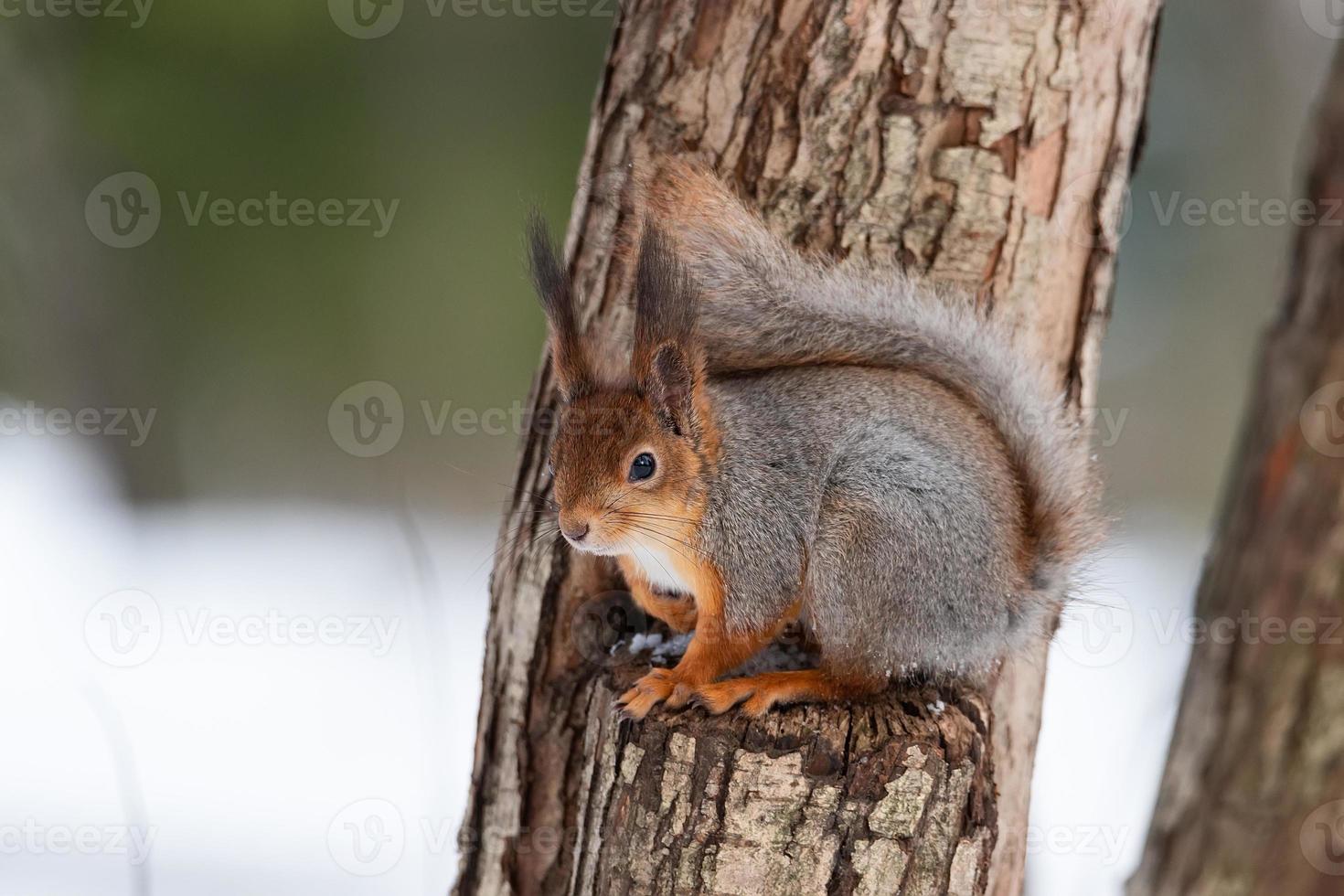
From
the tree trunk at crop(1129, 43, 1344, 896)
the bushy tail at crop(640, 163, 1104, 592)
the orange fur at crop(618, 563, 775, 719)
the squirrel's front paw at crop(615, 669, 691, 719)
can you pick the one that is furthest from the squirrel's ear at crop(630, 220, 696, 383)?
the tree trunk at crop(1129, 43, 1344, 896)

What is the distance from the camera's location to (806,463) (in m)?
1.42

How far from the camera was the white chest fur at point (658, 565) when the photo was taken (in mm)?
1427

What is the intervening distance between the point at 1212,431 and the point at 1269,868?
7.99 ft

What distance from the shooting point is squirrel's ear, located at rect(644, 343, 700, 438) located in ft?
4.48

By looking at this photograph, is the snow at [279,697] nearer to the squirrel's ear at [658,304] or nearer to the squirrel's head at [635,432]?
the squirrel's head at [635,432]

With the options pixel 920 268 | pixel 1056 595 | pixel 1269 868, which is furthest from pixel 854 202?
pixel 1269 868

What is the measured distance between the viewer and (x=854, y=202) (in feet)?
5.47

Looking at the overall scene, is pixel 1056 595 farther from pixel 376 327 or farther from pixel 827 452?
pixel 376 327

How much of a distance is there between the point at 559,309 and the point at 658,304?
167 millimetres

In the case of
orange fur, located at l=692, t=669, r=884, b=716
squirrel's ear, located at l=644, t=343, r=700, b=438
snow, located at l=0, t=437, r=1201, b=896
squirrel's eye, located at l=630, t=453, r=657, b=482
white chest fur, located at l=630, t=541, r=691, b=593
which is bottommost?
snow, located at l=0, t=437, r=1201, b=896

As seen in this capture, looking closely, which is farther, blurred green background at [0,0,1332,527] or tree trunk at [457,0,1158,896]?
blurred green background at [0,0,1332,527]

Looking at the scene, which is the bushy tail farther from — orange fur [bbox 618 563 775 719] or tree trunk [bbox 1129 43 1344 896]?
orange fur [bbox 618 563 775 719]

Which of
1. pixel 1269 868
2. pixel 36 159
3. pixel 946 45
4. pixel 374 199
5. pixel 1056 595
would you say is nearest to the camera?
pixel 1269 868

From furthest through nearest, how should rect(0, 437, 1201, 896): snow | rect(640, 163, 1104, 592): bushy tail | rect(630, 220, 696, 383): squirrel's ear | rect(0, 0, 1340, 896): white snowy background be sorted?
rect(0, 0, 1340, 896): white snowy background → rect(0, 437, 1201, 896): snow → rect(640, 163, 1104, 592): bushy tail → rect(630, 220, 696, 383): squirrel's ear
